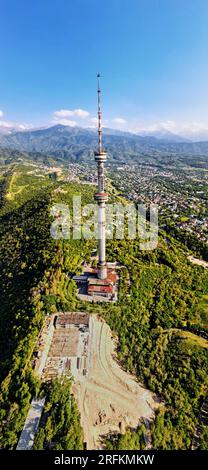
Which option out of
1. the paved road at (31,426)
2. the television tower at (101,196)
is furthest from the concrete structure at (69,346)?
the television tower at (101,196)

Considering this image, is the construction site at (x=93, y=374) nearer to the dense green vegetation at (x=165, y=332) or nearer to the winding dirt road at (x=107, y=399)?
the winding dirt road at (x=107, y=399)

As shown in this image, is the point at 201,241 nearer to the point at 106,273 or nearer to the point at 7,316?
the point at 106,273

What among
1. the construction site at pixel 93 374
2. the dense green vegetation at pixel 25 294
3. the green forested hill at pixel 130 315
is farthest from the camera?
the green forested hill at pixel 130 315

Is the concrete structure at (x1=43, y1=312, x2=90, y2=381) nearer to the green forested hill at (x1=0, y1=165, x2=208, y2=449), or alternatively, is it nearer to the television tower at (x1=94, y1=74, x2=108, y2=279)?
the green forested hill at (x1=0, y1=165, x2=208, y2=449)

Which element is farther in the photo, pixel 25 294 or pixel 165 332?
pixel 25 294

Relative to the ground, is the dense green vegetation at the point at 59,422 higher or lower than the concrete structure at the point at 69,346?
lower

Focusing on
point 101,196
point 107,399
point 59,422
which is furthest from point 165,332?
point 101,196

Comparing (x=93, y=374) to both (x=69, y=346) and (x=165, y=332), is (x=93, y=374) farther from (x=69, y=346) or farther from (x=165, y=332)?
(x=165, y=332)
